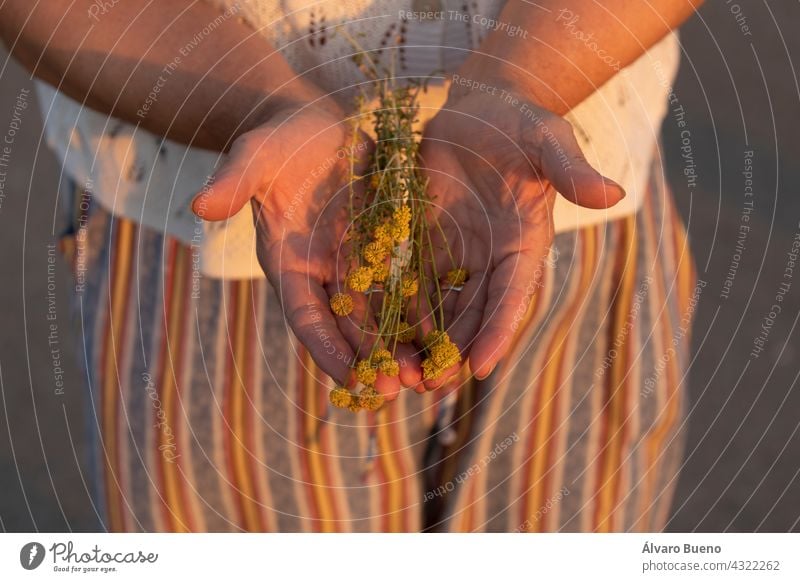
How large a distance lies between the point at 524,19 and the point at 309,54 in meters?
0.22

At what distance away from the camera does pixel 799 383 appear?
152 centimetres

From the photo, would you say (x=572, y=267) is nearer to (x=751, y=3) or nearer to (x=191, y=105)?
(x=191, y=105)

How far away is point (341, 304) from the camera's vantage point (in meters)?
0.71

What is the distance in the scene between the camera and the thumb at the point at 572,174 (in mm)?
612

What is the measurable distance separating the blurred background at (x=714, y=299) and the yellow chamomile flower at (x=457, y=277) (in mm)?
922

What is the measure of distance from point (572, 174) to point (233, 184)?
11.1 inches

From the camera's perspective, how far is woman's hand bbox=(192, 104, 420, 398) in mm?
704

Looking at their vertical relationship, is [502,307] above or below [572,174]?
below
